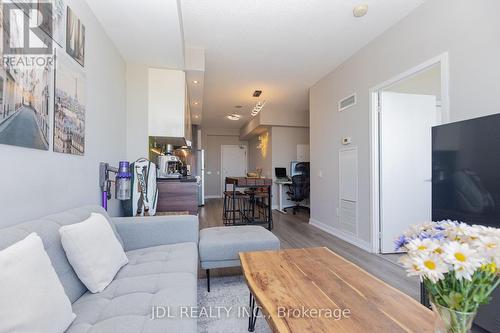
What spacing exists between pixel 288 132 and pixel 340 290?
5.96 meters

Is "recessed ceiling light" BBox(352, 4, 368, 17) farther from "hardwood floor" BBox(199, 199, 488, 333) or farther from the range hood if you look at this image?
"hardwood floor" BBox(199, 199, 488, 333)

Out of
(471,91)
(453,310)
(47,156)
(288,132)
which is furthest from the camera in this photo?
(288,132)

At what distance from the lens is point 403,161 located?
3.02 m

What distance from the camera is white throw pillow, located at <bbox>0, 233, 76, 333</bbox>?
69 cm

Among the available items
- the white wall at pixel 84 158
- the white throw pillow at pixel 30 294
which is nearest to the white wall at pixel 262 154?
the white wall at pixel 84 158

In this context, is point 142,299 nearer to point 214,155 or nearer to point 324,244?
point 324,244

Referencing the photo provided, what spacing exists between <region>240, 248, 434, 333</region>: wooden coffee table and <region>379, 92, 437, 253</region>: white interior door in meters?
1.93

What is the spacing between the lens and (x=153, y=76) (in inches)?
123

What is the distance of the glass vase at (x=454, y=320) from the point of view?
0.61 m

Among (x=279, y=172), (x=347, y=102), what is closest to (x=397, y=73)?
(x=347, y=102)

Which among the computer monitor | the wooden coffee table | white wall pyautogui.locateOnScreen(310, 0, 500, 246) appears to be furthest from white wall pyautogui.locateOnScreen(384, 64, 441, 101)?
the computer monitor

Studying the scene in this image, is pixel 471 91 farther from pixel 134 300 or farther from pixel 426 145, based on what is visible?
pixel 134 300

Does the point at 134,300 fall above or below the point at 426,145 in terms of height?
below

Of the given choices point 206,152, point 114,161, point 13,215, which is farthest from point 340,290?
point 206,152
